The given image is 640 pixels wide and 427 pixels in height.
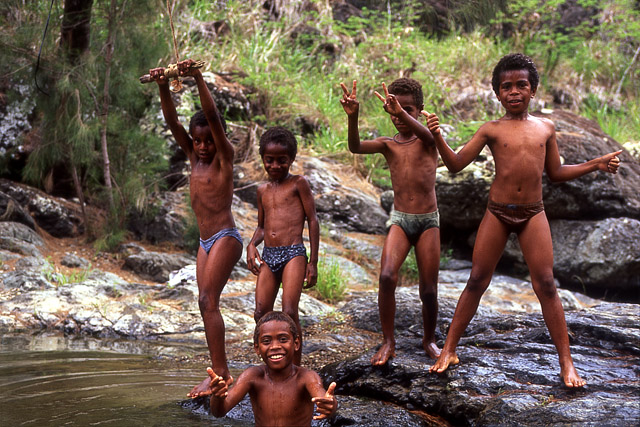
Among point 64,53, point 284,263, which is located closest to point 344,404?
point 284,263

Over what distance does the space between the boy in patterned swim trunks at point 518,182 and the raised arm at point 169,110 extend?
5.79ft

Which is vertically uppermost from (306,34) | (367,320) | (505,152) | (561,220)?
(306,34)

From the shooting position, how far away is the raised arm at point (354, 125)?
4707 millimetres

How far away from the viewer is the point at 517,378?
14.1ft

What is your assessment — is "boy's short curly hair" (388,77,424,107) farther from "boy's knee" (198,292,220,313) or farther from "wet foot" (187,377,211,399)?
"wet foot" (187,377,211,399)

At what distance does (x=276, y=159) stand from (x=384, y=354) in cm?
156

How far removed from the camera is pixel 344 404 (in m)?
4.46

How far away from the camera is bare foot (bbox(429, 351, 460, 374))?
177 inches

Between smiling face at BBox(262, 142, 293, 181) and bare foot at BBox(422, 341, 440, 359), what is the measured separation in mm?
1632

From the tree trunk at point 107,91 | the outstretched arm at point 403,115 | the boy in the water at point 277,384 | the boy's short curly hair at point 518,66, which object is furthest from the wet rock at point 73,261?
the boy's short curly hair at point 518,66

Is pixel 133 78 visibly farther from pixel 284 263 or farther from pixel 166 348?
pixel 284 263

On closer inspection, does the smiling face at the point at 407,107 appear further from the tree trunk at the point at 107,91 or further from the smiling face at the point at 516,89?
the tree trunk at the point at 107,91

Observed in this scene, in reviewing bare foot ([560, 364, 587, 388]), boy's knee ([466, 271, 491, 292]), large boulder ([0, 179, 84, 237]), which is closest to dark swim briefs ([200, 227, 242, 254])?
boy's knee ([466, 271, 491, 292])

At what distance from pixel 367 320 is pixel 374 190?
15.9 ft
